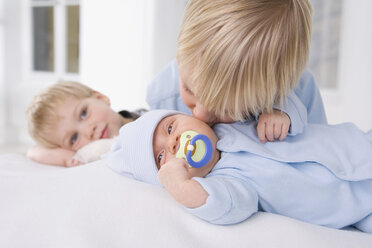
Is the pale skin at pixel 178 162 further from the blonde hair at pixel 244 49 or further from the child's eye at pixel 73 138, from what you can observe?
the child's eye at pixel 73 138

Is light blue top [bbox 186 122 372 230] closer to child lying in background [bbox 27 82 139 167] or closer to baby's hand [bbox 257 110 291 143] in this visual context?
baby's hand [bbox 257 110 291 143]

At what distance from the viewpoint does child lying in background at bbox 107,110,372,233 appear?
77 cm

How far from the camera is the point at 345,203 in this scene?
0.82m

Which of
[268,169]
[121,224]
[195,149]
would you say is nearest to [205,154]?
[195,149]

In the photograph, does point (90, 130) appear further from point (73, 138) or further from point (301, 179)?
point (301, 179)

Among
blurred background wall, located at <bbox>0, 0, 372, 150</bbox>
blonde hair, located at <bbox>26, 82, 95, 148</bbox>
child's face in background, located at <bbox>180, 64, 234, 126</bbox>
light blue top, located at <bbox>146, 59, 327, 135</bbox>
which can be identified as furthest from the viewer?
blurred background wall, located at <bbox>0, 0, 372, 150</bbox>

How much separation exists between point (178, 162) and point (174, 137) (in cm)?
10

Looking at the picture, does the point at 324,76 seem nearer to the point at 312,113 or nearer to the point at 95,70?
the point at 312,113

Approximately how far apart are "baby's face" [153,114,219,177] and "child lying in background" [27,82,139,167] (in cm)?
56

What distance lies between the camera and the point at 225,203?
0.70 metres

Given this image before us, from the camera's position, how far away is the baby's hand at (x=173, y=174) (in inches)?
28.9

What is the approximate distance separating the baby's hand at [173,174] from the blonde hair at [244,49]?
17 centimetres

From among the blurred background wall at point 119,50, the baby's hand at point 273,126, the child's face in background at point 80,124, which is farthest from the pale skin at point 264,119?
the blurred background wall at point 119,50

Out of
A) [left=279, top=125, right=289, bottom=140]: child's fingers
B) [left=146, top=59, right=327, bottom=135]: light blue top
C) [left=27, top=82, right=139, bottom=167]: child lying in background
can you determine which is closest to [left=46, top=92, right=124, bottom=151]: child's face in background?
[left=27, top=82, right=139, bottom=167]: child lying in background
